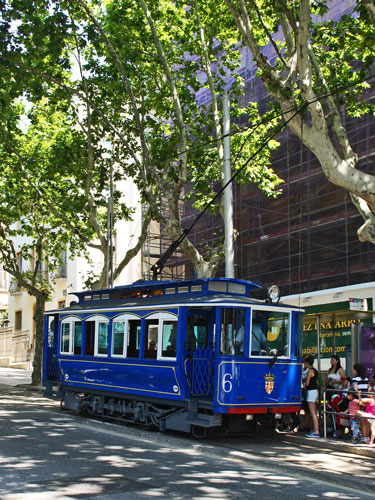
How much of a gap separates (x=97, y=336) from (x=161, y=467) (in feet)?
21.1

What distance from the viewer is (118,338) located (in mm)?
15031

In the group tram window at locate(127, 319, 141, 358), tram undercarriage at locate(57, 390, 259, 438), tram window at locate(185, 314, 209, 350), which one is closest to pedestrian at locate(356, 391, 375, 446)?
tram undercarriage at locate(57, 390, 259, 438)

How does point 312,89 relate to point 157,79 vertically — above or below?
below

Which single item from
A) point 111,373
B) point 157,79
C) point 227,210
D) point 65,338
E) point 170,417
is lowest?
point 170,417

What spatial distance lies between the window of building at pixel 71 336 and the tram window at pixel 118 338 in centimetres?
188

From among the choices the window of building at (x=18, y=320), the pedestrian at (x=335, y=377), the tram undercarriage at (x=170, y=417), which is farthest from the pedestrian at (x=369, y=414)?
the window of building at (x=18, y=320)

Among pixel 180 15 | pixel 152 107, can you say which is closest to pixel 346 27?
pixel 180 15

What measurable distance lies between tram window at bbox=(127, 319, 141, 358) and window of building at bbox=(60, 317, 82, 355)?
2.61 m

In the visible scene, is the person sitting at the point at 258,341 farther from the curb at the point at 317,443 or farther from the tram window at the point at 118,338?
the tram window at the point at 118,338

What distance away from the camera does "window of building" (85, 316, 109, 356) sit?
613 inches

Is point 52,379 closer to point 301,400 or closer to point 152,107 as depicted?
point 301,400

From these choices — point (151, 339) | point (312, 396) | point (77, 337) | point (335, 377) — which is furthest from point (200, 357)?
point (77, 337)

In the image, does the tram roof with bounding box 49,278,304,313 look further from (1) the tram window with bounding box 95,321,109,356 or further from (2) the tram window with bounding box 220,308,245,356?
(1) the tram window with bounding box 95,321,109,356

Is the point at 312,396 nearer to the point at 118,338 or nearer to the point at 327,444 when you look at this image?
the point at 327,444
